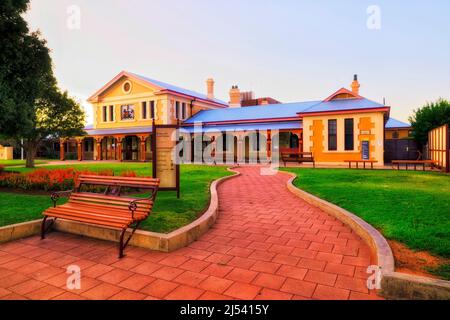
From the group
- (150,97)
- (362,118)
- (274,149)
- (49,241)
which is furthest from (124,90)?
(49,241)

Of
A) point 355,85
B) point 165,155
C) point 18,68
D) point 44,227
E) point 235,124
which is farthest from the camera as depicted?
point 355,85

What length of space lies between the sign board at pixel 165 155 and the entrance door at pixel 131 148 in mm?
23971

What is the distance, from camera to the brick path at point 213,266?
301cm

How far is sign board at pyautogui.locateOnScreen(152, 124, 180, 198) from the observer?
755 centimetres

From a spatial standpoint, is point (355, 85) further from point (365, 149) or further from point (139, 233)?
point (139, 233)

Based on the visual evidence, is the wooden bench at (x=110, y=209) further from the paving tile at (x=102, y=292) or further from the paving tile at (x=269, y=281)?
the paving tile at (x=269, y=281)

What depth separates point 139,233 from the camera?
437cm

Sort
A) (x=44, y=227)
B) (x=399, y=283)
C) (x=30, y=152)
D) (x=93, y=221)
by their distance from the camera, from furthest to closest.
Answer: (x=30, y=152) → (x=44, y=227) → (x=93, y=221) → (x=399, y=283)

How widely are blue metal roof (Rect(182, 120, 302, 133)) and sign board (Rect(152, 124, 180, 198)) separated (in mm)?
17111

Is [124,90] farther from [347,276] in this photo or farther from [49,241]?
[347,276]

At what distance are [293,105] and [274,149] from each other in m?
4.75

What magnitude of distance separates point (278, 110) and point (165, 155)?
21.0 metres

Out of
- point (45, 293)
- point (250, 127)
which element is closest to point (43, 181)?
point (45, 293)

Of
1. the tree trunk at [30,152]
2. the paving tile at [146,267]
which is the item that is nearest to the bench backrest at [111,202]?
A: the paving tile at [146,267]
